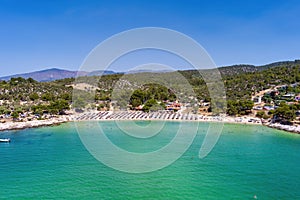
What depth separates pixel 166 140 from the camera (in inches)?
1091

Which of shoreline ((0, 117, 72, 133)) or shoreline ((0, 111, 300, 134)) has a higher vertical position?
shoreline ((0, 111, 300, 134))

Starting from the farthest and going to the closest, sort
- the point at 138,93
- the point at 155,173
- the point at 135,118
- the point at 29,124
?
the point at 138,93 → the point at 135,118 → the point at 29,124 → the point at 155,173

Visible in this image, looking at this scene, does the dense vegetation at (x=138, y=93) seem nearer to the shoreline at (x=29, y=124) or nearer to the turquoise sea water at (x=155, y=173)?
the shoreline at (x=29, y=124)

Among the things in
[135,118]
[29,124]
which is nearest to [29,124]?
[29,124]

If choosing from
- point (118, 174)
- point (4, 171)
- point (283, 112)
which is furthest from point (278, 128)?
point (4, 171)

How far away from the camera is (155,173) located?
17062mm

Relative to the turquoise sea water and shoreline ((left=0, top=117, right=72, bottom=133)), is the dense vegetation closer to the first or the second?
shoreline ((left=0, top=117, right=72, bottom=133))

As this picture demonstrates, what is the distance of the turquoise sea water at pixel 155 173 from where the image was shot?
46.3 feet

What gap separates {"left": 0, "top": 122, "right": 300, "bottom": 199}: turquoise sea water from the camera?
1412 cm

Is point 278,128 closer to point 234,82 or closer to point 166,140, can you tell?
point 166,140

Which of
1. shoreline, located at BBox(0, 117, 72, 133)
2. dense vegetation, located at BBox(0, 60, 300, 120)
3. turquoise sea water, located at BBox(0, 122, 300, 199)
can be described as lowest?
turquoise sea water, located at BBox(0, 122, 300, 199)

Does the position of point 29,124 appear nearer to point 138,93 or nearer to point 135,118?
point 135,118

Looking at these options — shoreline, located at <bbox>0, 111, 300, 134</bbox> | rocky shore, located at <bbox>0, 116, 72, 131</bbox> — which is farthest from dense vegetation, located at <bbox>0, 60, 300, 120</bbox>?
rocky shore, located at <bbox>0, 116, 72, 131</bbox>

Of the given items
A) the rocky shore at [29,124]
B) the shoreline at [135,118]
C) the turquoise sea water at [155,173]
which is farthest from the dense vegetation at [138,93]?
the turquoise sea water at [155,173]
